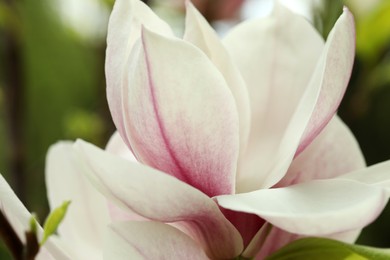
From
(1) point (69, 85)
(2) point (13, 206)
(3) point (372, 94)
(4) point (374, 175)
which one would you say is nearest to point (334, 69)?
(4) point (374, 175)

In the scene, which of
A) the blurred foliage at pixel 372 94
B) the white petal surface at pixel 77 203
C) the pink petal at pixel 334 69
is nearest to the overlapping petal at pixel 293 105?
the pink petal at pixel 334 69

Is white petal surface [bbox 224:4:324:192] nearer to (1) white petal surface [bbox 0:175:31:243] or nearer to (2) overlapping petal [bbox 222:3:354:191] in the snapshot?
(2) overlapping petal [bbox 222:3:354:191]

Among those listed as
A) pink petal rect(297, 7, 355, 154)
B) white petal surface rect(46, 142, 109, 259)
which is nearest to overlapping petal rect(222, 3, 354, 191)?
pink petal rect(297, 7, 355, 154)

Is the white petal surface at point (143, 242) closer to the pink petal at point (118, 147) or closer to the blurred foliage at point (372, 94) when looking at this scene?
the pink petal at point (118, 147)

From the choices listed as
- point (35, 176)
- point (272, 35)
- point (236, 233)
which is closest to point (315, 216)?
point (236, 233)

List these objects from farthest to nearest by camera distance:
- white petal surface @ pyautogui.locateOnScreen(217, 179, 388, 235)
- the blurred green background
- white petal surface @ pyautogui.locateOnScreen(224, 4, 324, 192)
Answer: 1. the blurred green background
2. white petal surface @ pyautogui.locateOnScreen(224, 4, 324, 192)
3. white petal surface @ pyautogui.locateOnScreen(217, 179, 388, 235)
